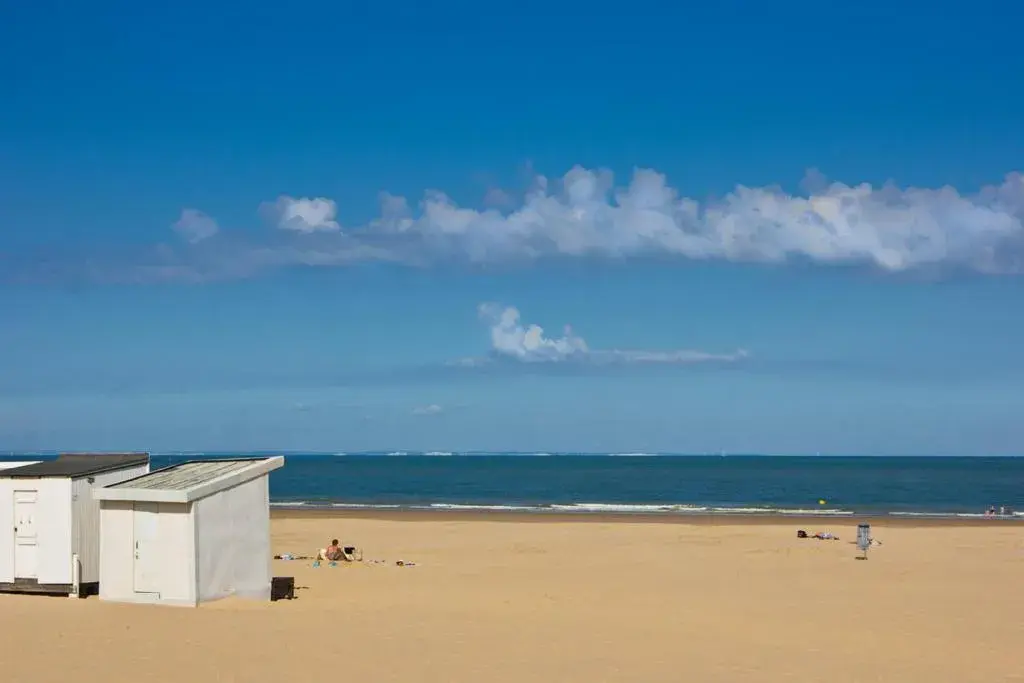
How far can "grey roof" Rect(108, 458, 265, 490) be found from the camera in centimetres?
1680

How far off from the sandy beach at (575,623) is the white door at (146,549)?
0.44 meters

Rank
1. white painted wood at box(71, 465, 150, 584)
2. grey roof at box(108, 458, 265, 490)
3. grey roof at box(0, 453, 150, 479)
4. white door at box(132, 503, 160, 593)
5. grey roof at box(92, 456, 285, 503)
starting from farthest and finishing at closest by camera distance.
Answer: grey roof at box(0, 453, 150, 479), white painted wood at box(71, 465, 150, 584), grey roof at box(108, 458, 265, 490), white door at box(132, 503, 160, 593), grey roof at box(92, 456, 285, 503)

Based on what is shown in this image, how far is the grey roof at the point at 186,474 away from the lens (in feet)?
55.1

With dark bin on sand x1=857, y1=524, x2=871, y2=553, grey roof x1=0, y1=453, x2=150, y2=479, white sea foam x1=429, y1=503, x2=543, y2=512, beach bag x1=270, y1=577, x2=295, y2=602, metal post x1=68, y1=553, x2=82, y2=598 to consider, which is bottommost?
white sea foam x1=429, y1=503, x2=543, y2=512

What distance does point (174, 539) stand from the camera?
1616cm

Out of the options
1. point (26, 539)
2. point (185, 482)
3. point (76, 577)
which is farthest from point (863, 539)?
point (26, 539)

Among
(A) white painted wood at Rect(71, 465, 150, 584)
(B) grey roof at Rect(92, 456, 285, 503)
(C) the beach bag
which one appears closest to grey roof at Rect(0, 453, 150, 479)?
(A) white painted wood at Rect(71, 465, 150, 584)

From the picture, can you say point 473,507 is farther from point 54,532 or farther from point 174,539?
point 174,539

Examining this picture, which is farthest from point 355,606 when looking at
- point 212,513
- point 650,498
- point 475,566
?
point 650,498

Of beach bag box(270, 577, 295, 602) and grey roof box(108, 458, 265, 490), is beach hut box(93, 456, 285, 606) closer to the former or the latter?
grey roof box(108, 458, 265, 490)

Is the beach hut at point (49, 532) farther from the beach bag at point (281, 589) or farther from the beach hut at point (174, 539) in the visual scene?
the beach bag at point (281, 589)

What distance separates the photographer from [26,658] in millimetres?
12812

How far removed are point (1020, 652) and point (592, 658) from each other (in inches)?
236

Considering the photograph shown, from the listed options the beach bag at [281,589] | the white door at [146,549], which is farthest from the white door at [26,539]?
the beach bag at [281,589]
